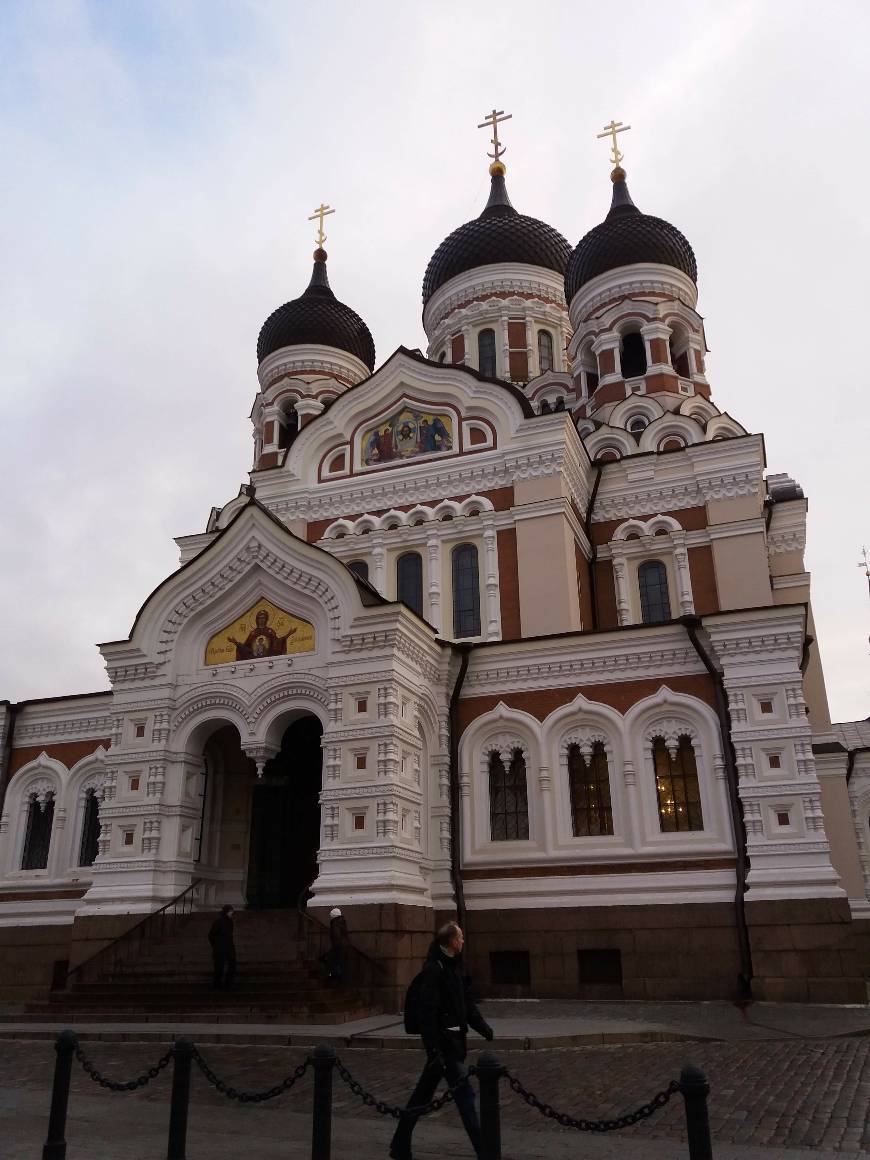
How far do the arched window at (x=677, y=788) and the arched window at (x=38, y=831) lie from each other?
10.9 metres

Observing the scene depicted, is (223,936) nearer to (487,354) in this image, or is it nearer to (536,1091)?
(536,1091)

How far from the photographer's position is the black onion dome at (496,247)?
1125 inches

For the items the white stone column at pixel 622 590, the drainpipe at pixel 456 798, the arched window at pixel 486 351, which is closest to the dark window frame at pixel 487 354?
the arched window at pixel 486 351

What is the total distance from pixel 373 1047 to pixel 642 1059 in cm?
265

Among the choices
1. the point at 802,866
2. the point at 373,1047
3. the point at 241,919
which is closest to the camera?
the point at 373,1047

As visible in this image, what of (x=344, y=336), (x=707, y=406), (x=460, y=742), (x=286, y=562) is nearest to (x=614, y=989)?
(x=460, y=742)

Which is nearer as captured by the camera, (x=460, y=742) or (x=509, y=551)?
(x=460, y=742)

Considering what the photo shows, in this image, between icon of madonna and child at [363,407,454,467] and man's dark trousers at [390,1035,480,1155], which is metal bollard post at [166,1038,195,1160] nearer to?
man's dark trousers at [390,1035,480,1155]

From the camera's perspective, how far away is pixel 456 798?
50.0 ft

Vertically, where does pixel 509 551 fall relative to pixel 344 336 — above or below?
below

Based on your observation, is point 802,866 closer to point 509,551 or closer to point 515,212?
point 509,551

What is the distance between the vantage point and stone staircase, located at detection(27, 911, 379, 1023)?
11.1 meters

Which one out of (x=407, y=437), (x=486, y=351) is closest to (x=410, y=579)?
(x=407, y=437)

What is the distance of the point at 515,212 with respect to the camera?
30.1 m
